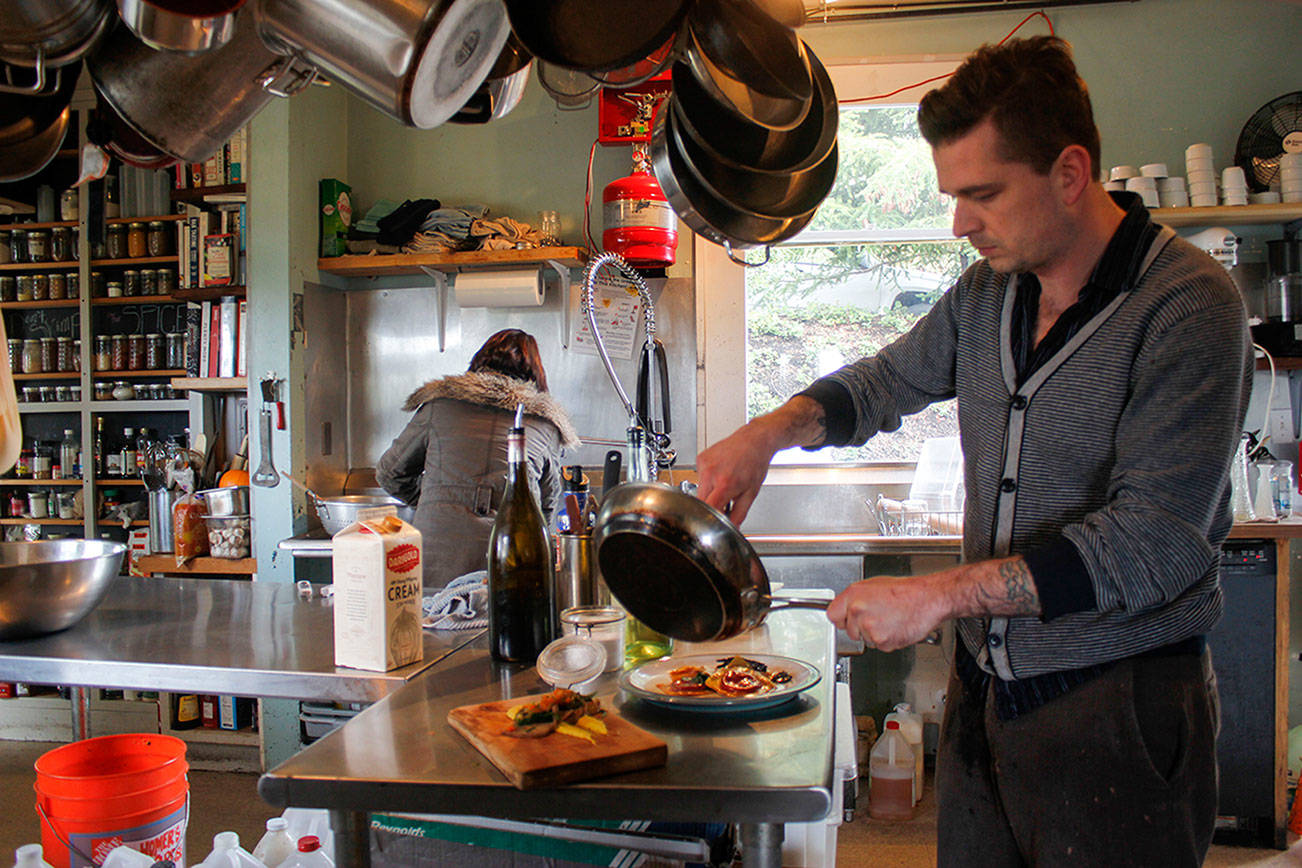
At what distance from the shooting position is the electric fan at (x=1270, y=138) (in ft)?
11.4

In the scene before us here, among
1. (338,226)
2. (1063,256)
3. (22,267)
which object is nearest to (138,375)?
(22,267)

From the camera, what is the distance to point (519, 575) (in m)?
1.52

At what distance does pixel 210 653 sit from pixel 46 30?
97 cm

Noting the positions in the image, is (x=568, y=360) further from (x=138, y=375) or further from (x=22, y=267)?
(x=22, y=267)

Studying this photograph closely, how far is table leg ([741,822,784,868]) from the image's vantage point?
107 cm

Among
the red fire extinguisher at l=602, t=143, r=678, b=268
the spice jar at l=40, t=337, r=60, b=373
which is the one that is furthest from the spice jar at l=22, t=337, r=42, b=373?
the red fire extinguisher at l=602, t=143, r=678, b=268

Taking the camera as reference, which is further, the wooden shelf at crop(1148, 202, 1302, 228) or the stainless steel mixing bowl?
the wooden shelf at crop(1148, 202, 1302, 228)

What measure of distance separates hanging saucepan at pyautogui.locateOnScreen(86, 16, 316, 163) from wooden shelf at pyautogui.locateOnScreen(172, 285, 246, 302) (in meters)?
2.72

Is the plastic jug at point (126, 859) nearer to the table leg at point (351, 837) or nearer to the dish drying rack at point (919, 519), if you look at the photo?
the table leg at point (351, 837)

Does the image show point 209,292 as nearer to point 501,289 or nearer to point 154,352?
point 154,352

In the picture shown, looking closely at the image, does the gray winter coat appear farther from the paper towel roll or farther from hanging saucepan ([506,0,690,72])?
hanging saucepan ([506,0,690,72])

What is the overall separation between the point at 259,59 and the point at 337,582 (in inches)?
31.0

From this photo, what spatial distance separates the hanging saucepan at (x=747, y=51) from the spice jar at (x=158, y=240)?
3.71 meters

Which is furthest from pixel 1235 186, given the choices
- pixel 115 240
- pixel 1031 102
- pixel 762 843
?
pixel 115 240
